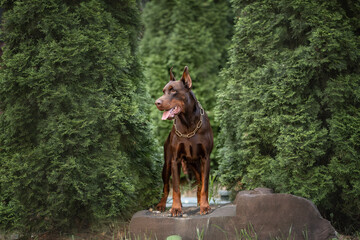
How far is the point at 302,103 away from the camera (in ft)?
15.3

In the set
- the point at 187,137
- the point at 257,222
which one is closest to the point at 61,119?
the point at 187,137

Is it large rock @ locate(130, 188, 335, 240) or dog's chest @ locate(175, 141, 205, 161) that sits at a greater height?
dog's chest @ locate(175, 141, 205, 161)

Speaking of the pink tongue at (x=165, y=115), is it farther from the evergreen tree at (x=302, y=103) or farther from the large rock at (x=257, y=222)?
the evergreen tree at (x=302, y=103)

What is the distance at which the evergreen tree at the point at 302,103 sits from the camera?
4.46 metres

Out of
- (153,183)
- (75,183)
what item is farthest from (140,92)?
(75,183)

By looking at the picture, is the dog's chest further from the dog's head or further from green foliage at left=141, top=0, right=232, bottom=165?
green foliage at left=141, top=0, right=232, bottom=165

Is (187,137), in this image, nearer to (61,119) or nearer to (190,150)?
(190,150)

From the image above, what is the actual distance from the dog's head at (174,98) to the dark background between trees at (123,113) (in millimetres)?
1037

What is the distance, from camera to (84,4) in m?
4.80

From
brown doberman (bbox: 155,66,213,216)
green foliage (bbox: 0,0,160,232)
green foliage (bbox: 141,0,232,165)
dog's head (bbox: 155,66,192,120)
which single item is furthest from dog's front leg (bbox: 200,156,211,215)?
green foliage (bbox: 141,0,232,165)

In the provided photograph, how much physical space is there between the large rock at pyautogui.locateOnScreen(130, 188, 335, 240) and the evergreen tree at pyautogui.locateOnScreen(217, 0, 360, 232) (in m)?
0.53

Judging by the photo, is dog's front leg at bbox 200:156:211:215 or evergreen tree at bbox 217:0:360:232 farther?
evergreen tree at bbox 217:0:360:232

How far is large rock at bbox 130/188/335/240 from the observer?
12.8 feet

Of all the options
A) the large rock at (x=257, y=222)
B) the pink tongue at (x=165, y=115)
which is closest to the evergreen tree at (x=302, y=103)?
the large rock at (x=257, y=222)
